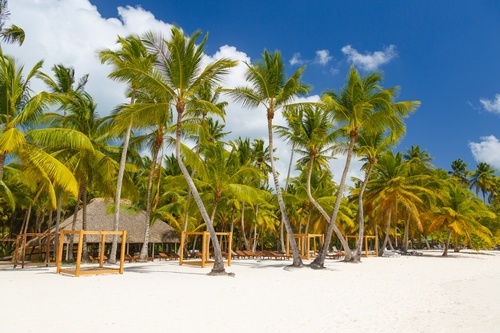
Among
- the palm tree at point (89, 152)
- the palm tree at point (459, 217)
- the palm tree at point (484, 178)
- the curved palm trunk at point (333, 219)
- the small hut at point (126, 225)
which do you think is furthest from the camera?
the palm tree at point (484, 178)

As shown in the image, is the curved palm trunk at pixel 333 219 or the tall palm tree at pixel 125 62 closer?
the tall palm tree at pixel 125 62

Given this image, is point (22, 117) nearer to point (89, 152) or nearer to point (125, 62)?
point (125, 62)

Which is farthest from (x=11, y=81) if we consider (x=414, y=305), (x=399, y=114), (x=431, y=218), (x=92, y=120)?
(x=431, y=218)

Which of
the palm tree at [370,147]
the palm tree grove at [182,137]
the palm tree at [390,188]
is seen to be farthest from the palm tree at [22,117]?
the palm tree at [390,188]

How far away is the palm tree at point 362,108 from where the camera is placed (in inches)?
704

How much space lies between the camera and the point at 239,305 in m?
8.13

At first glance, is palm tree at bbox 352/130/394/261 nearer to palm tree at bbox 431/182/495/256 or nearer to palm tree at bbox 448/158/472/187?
palm tree at bbox 431/182/495/256

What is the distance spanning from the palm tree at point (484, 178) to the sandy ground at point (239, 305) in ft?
158

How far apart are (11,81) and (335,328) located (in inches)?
486

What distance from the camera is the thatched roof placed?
24016mm

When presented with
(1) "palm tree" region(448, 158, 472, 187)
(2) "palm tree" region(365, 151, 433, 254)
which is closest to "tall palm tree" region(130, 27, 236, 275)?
(2) "palm tree" region(365, 151, 433, 254)

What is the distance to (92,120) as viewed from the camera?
754 inches

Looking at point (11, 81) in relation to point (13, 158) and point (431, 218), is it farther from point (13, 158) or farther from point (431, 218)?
point (431, 218)

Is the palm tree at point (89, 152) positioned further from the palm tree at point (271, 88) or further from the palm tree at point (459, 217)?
the palm tree at point (459, 217)
